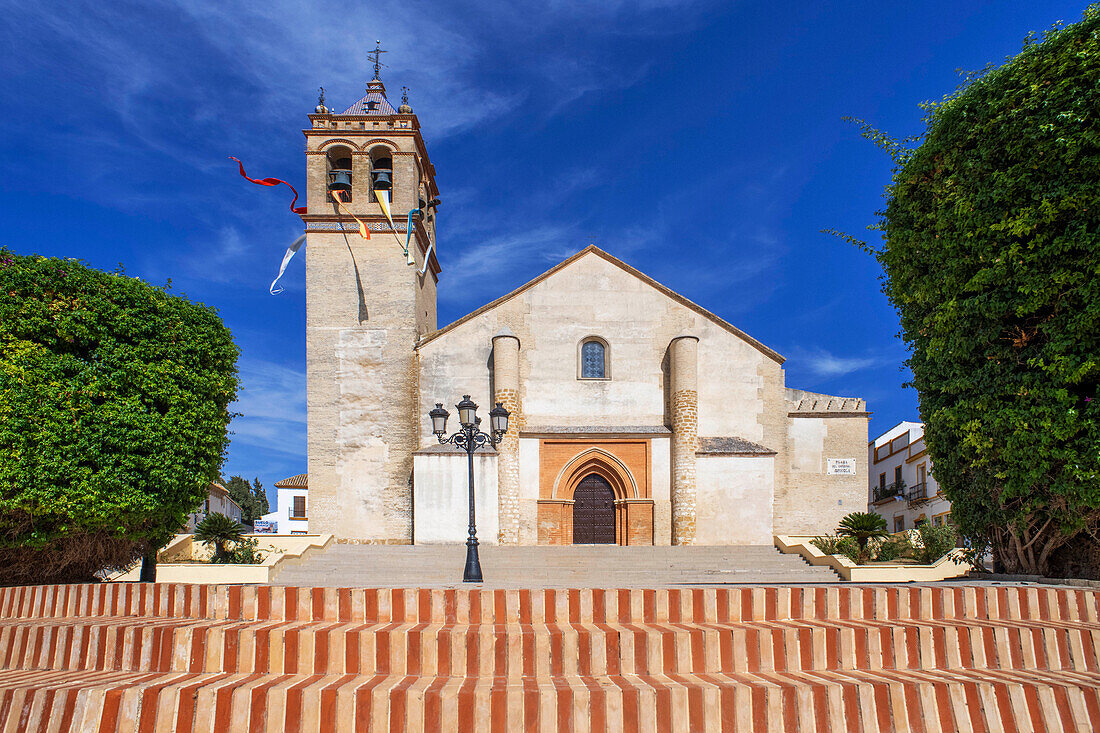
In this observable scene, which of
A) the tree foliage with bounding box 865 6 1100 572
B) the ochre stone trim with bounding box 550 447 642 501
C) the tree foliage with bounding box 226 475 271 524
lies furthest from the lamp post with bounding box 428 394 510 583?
the tree foliage with bounding box 226 475 271 524

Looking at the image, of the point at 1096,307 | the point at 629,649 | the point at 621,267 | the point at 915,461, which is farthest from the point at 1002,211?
the point at 915,461

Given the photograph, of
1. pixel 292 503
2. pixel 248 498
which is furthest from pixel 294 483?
pixel 248 498

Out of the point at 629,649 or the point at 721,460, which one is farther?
the point at 721,460

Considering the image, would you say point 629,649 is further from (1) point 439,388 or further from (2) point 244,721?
(1) point 439,388

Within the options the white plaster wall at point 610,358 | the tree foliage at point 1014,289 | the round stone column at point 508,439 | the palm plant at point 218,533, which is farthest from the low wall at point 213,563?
the tree foliage at point 1014,289

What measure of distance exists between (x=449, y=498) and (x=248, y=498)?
160 feet

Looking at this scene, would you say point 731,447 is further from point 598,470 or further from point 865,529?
point 865,529

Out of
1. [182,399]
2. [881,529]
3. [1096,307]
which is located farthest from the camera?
[881,529]

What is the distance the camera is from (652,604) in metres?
5.48

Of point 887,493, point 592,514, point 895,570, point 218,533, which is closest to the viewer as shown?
point 895,570

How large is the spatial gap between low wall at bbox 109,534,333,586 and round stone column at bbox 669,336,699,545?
10.3 m

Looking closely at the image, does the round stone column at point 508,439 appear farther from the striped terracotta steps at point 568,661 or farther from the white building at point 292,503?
the white building at point 292,503

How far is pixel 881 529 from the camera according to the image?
49.2ft

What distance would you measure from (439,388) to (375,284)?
4.12 metres
